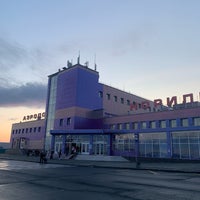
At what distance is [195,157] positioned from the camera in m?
39.8

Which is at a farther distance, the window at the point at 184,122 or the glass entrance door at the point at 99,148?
the glass entrance door at the point at 99,148

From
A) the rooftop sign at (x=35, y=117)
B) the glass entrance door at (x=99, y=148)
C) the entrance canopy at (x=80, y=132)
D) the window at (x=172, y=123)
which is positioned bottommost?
the glass entrance door at (x=99, y=148)

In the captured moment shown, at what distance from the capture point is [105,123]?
56906 mm

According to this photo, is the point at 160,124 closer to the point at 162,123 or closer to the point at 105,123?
the point at 162,123

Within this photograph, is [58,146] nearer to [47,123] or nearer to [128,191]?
[47,123]

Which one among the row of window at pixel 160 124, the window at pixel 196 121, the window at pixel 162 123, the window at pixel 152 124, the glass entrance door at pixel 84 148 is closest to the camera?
the window at pixel 196 121

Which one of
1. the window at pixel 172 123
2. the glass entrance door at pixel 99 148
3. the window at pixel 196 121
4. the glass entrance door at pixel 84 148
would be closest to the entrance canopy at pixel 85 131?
the glass entrance door at pixel 84 148

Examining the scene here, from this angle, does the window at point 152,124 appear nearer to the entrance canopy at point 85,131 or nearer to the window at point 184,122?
the entrance canopy at point 85,131

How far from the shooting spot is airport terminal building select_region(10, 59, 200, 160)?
43.3 metres

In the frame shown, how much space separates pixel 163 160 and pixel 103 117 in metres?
20.6

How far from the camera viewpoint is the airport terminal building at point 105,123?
4328 centimetres

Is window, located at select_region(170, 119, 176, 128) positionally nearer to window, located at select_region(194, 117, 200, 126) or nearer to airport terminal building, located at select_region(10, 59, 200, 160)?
airport terminal building, located at select_region(10, 59, 200, 160)

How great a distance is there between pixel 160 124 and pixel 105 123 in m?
14.3

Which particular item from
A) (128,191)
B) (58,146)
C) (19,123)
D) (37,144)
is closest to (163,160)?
(58,146)
